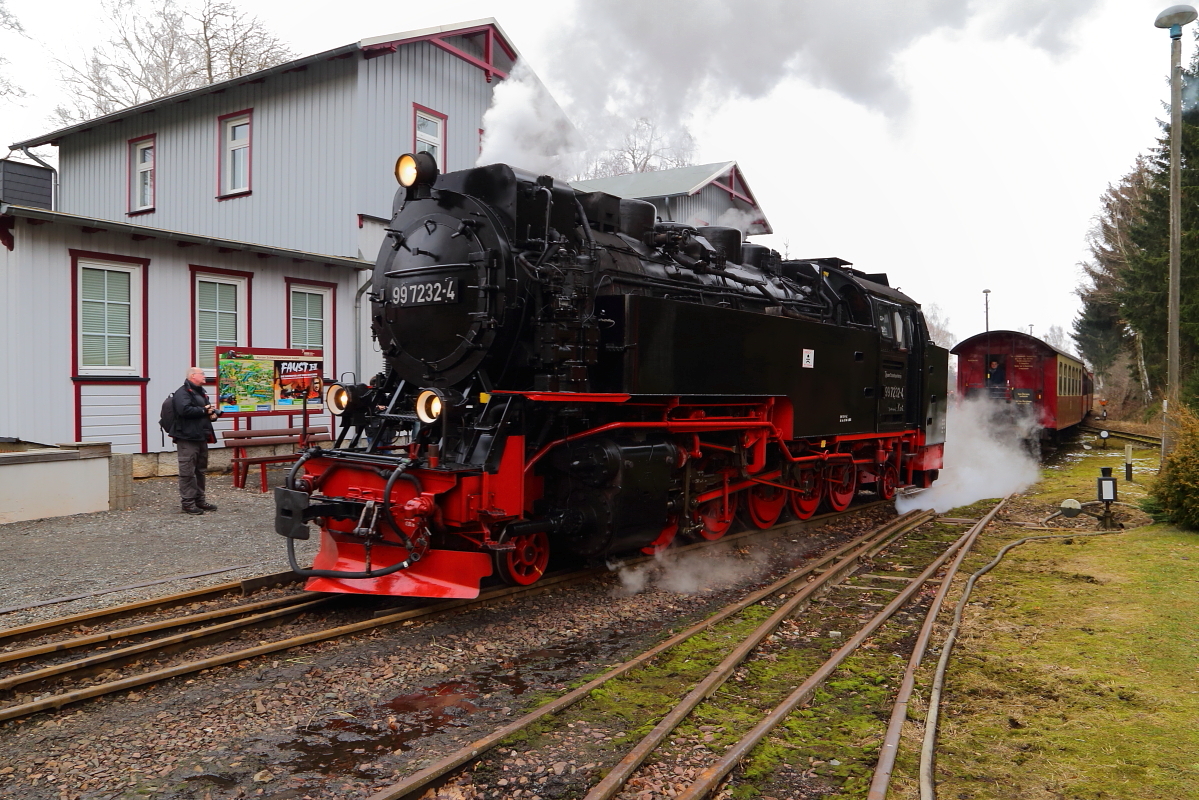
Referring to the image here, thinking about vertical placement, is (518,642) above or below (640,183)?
below

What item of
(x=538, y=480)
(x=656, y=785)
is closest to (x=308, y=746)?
(x=656, y=785)

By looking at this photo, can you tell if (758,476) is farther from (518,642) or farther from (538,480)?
(518,642)

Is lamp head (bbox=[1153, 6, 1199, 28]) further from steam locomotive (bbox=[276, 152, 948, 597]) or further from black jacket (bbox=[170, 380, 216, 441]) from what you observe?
black jacket (bbox=[170, 380, 216, 441])

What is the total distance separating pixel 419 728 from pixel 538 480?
2.39 metres

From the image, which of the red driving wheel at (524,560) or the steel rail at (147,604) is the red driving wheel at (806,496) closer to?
the red driving wheel at (524,560)

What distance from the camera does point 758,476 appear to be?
7746 mm

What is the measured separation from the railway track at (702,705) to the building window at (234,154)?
41.7ft

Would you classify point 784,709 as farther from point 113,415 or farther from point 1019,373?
point 1019,373

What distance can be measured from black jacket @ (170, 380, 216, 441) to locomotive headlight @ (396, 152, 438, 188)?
4.17 meters

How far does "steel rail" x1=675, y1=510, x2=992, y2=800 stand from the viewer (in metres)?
2.96

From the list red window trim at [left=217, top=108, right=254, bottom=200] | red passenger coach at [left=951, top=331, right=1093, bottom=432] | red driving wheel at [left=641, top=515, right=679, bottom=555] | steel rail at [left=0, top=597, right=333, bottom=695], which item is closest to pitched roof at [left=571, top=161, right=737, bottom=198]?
red passenger coach at [left=951, top=331, right=1093, bottom=432]

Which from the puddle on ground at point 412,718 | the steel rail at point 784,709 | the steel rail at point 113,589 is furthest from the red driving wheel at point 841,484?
the steel rail at point 113,589

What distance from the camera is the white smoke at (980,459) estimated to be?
12.0 m

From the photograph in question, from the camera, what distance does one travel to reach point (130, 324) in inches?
407
